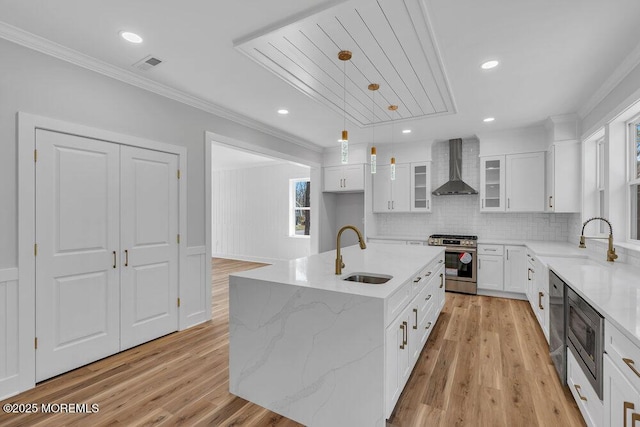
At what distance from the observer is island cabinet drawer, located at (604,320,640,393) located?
1.18 m

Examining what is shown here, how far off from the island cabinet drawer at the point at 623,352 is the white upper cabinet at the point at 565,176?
3331 millimetres

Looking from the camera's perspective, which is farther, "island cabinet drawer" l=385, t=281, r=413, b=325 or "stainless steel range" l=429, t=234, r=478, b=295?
"stainless steel range" l=429, t=234, r=478, b=295

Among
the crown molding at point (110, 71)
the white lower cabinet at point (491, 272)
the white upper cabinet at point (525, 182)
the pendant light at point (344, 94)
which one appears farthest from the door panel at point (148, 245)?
Answer: the white upper cabinet at point (525, 182)

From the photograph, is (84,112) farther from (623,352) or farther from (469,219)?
(469,219)

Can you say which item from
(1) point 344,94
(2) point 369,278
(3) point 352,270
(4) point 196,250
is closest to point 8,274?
(4) point 196,250

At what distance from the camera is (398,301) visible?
76.4 inches

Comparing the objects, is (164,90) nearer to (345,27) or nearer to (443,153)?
(345,27)

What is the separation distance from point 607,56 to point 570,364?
2455 mm

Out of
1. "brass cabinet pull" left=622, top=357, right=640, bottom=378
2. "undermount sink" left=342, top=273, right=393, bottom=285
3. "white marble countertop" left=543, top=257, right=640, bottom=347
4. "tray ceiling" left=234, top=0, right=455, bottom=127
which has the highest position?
"tray ceiling" left=234, top=0, right=455, bottom=127

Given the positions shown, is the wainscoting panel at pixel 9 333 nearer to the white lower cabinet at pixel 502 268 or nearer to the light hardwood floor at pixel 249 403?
the light hardwood floor at pixel 249 403

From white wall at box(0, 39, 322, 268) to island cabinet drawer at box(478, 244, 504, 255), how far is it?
13.4 feet

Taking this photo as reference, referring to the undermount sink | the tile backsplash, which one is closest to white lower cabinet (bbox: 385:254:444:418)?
the undermount sink

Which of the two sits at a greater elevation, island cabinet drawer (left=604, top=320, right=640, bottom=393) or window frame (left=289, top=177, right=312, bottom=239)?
window frame (left=289, top=177, right=312, bottom=239)

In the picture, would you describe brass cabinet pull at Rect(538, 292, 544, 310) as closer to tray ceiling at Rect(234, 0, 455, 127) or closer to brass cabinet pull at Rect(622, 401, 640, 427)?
brass cabinet pull at Rect(622, 401, 640, 427)
